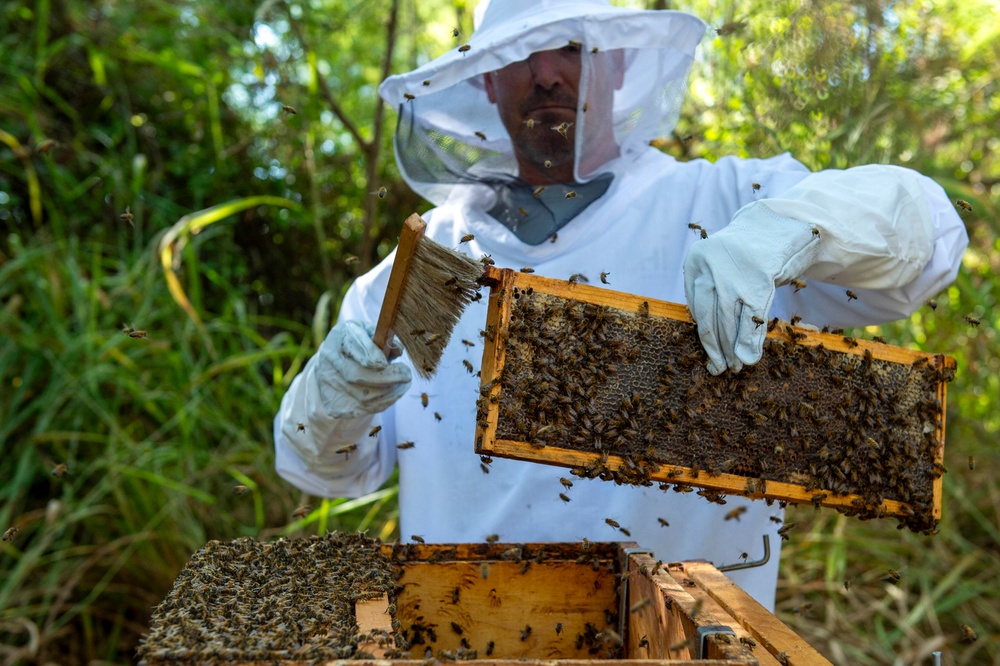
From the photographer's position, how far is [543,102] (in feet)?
9.10

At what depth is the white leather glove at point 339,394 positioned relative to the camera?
246cm

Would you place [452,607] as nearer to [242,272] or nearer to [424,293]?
[424,293]

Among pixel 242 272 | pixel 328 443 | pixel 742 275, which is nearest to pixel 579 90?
pixel 742 275

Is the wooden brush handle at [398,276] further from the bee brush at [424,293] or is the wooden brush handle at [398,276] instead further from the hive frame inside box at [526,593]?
the hive frame inside box at [526,593]

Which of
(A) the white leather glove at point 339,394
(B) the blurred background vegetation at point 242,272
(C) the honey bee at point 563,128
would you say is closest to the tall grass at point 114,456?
(B) the blurred background vegetation at point 242,272

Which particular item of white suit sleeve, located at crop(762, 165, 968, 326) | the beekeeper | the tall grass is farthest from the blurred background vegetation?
white suit sleeve, located at crop(762, 165, 968, 326)

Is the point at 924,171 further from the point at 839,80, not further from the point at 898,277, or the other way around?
the point at 898,277

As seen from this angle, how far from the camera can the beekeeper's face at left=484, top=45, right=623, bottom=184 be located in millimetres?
2732

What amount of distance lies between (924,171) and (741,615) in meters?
4.21

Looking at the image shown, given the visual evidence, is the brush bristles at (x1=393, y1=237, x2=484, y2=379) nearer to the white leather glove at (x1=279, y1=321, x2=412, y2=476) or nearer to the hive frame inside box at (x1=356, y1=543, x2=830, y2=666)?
the white leather glove at (x1=279, y1=321, x2=412, y2=476)

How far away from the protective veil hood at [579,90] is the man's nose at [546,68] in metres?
0.08

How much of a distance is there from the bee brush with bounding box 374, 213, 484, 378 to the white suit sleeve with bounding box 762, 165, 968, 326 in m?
0.92

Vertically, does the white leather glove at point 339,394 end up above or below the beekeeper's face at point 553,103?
below

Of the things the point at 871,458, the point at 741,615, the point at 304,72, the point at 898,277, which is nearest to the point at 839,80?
the point at 898,277
